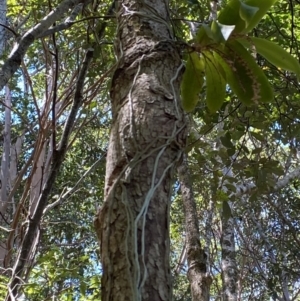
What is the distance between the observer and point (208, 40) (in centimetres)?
97

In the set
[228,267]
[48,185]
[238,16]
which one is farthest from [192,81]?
[228,267]

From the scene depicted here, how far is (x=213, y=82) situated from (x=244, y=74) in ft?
0.28

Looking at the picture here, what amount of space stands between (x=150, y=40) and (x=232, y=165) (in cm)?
112

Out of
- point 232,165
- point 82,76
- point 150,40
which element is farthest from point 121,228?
point 232,165

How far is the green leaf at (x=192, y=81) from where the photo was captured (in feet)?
3.44

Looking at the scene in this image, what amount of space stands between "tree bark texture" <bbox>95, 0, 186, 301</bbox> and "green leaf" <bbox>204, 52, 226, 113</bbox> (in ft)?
0.24

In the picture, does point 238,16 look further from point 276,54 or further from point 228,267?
point 228,267

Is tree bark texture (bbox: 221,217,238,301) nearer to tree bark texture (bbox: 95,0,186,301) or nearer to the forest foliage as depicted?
the forest foliage

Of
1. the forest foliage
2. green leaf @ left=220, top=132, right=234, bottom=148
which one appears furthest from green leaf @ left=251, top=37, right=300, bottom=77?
green leaf @ left=220, top=132, right=234, bottom=148

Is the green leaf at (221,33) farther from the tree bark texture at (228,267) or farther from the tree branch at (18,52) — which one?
the tree bark texture at (228,267)

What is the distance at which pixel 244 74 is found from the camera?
100 centimetres

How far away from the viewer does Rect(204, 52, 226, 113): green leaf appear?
1.02m

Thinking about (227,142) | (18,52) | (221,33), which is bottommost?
(221,33)

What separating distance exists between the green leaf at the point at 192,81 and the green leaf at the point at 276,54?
131 millimetres
